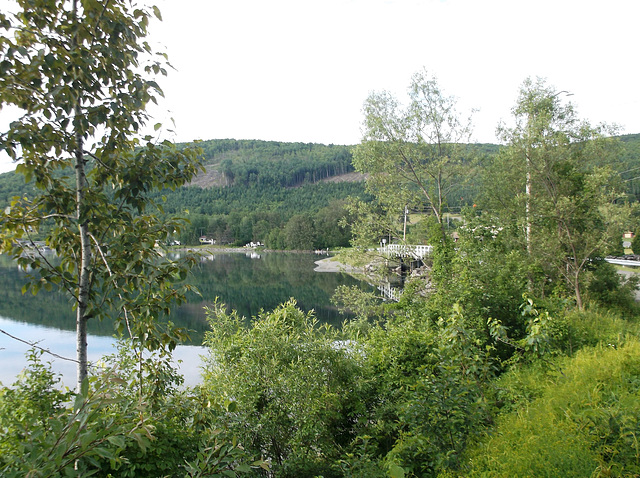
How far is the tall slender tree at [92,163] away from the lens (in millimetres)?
2371

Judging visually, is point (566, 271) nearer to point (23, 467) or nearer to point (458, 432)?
point (458, 432)

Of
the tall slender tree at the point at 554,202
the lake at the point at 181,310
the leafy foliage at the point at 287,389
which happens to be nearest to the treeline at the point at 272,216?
the lake at the point at 181,310

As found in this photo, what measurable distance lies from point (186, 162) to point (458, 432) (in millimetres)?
3029

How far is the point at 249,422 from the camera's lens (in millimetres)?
4285

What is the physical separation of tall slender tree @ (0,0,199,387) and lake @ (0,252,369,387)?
0.31m

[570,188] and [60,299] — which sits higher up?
[570,188]

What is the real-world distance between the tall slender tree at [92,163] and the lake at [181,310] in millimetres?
308

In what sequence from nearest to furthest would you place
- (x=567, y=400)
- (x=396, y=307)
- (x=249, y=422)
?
(x=567, y=400) < (x=249, y=422) < (x=396, y=307)

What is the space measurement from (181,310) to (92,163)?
23.5 m

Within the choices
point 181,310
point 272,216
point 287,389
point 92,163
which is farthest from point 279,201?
point 92,163

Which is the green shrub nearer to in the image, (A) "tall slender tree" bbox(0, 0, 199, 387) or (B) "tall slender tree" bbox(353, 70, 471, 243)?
(A) "tall slender tree" bbox(0, 0, 199, 387)

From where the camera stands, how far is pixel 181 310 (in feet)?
81.8

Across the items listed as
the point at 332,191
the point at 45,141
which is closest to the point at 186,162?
the point at 45,141

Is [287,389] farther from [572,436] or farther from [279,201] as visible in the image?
[279,201]
